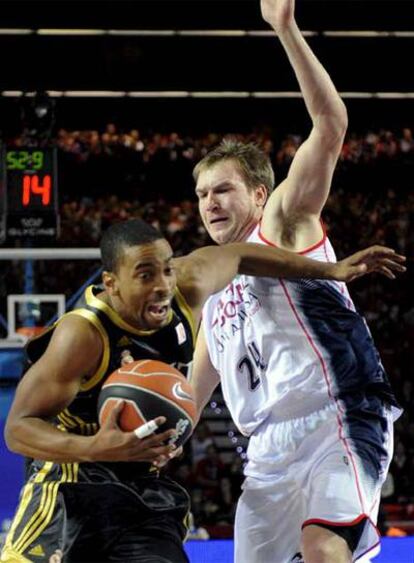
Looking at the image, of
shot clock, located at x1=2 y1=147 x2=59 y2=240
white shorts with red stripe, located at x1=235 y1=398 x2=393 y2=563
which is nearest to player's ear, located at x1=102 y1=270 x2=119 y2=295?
white shorts with red stripe, located at x1=235 y1=398 x2=393 y2=563

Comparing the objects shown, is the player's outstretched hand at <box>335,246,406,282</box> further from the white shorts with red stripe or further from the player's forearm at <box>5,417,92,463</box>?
the player's forearm at <box>5,417,92,463</box>

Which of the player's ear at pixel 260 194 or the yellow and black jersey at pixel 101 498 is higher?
the player's ear at pixel 260 194

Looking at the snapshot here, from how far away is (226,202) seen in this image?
13.6 feet

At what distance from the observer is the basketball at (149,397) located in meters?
2.83

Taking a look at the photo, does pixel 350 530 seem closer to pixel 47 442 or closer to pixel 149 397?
pixel 149 397

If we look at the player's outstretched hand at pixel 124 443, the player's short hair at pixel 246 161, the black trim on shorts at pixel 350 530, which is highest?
the player's short hair at pixel 246 161

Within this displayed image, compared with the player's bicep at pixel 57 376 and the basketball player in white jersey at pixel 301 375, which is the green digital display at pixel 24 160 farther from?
the player's bicep at pixel 57 376

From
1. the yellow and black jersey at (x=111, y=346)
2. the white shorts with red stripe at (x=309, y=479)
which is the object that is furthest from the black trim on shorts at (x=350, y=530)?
the yellow and black jersey at (x=111, y=346)

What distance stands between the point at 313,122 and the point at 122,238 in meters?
1.00

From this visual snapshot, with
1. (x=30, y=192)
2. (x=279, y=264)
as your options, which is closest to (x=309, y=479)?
(x=279, y=264)

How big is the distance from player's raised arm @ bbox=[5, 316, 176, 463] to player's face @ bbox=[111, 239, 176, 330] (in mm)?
135

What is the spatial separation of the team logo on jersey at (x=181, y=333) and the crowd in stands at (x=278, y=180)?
9659 mm

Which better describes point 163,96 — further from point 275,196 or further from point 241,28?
point 275,196

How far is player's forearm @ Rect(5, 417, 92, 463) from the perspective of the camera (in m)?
2.83
